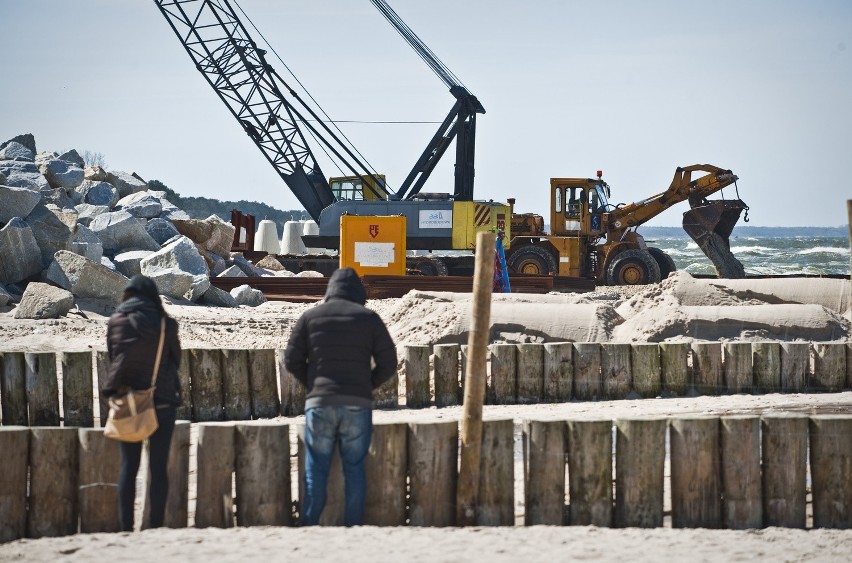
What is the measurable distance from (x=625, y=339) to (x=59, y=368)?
20.2ft

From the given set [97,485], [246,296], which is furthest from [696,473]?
[246,296]

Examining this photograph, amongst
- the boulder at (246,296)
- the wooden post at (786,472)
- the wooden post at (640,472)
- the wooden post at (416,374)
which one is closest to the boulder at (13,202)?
the boulder at (246,296)

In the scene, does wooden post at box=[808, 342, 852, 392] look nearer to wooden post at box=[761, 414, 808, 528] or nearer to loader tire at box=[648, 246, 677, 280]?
wooden post at box=[761, 414, 808, 528]

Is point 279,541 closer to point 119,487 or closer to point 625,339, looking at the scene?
point 119,487

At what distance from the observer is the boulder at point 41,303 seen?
47.6ft

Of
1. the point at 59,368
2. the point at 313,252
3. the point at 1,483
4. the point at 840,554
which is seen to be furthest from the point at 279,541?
the point at 313,252

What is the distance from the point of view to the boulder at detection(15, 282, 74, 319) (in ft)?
47.6

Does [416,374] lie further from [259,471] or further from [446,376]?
[259,471]

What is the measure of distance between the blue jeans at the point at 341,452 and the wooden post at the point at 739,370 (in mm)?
5540

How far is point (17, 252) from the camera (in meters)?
16.7

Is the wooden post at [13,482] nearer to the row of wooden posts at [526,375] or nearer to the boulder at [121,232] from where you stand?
the row of wooden posts at [526,375]

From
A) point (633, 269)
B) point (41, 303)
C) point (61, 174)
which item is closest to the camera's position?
point (41, 303)

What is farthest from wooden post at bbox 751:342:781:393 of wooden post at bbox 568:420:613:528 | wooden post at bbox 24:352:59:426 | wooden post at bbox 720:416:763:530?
wooden post at bbox 24:352:59:426

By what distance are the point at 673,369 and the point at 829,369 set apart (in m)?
1.64
